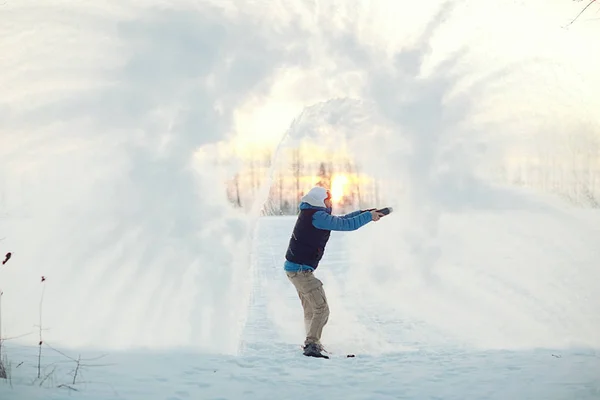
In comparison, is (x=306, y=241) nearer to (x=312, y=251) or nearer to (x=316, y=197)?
(x=312, y=251)

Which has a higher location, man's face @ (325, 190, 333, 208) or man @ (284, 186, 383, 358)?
man's face @ (325, 190, 333, 208)

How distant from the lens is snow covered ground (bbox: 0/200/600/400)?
5.23 meters

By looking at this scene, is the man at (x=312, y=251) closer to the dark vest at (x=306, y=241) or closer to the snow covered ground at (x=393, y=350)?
the dark vest at (x=306, y=241)

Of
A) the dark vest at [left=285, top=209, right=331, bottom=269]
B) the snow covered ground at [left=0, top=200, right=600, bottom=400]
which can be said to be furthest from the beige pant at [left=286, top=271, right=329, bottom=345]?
the snow covered ground at [left=0, top=200, right=600, bottom=400]

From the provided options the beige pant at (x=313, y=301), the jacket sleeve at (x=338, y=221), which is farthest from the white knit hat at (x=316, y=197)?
the beige pant at (x=313, y=301)

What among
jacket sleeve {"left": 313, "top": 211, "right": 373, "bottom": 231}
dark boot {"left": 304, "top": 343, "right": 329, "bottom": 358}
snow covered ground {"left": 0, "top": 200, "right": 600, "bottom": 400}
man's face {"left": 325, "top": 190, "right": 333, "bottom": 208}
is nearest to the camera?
snow covered ground {"left": 0, "top": 200, "right": 600, "bottom": 400}

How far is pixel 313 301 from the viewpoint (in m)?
6.40

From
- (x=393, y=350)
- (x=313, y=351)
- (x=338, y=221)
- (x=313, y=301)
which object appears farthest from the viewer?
(x=393, y=350)

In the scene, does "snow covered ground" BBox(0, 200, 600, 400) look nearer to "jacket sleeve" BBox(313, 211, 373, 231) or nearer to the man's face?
"jacket sleeve" BBox(313, 211, 373, 231)

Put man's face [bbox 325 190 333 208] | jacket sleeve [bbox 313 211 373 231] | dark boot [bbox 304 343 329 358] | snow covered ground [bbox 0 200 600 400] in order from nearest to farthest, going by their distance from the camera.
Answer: snow covered ground [bbox 0 200 600 400] < jacket sleeve [bbox 313 211 373 231] < dark boot [bbox 304 343 329 358] < man's face [bbox 325 190 333 208]

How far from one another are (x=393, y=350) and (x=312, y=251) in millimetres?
1468

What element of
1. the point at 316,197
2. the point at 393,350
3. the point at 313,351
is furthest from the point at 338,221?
the point at 393,350

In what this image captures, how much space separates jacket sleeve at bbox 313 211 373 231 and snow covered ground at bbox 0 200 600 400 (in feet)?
4.19

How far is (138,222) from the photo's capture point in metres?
8.92
